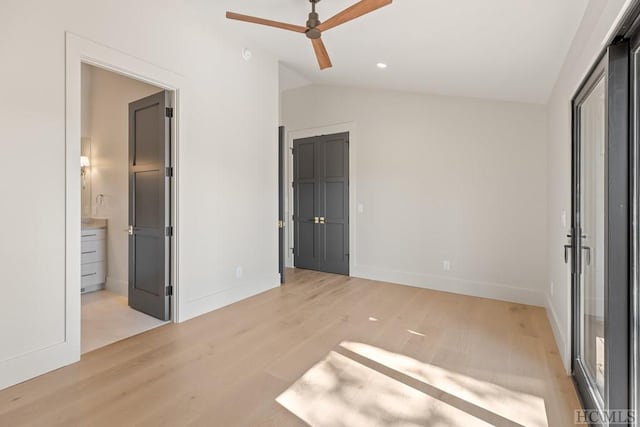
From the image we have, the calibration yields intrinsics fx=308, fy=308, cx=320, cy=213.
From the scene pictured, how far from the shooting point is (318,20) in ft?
8.13

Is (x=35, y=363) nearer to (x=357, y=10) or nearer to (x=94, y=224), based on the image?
(x=94, y=224)

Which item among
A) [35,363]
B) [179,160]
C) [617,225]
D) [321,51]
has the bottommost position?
[35,363]

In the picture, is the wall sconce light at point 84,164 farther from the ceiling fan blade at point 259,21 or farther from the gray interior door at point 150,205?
the ceiling fan blade at point 259,21

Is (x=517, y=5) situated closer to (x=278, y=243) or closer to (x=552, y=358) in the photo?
(x=552, y=358)

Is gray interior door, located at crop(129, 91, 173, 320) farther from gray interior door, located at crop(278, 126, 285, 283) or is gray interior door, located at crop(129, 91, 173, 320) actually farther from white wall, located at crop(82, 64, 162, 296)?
gray interior door, located at crop(278, 126, 285, 283)

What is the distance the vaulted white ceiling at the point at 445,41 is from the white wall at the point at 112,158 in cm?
196

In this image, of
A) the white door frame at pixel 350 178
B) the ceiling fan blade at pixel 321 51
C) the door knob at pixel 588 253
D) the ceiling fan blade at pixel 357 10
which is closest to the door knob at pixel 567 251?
the door knob at pixel 588 253

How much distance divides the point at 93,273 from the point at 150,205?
181 centimetres

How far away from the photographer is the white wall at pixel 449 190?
3.81m

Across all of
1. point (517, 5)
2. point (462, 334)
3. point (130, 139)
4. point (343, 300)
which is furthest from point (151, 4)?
point (462, 334)

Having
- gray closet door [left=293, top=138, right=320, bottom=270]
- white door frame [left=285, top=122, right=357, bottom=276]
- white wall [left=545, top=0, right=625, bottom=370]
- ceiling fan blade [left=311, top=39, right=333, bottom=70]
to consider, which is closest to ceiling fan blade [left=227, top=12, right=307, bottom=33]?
ceiling fan blade [left=311, top=39, right=333, bottom=70]

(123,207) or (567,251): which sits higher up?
(123,207)

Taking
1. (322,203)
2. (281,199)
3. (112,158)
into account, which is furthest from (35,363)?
(322,203)

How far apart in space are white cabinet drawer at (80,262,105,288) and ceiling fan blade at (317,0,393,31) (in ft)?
13.8
